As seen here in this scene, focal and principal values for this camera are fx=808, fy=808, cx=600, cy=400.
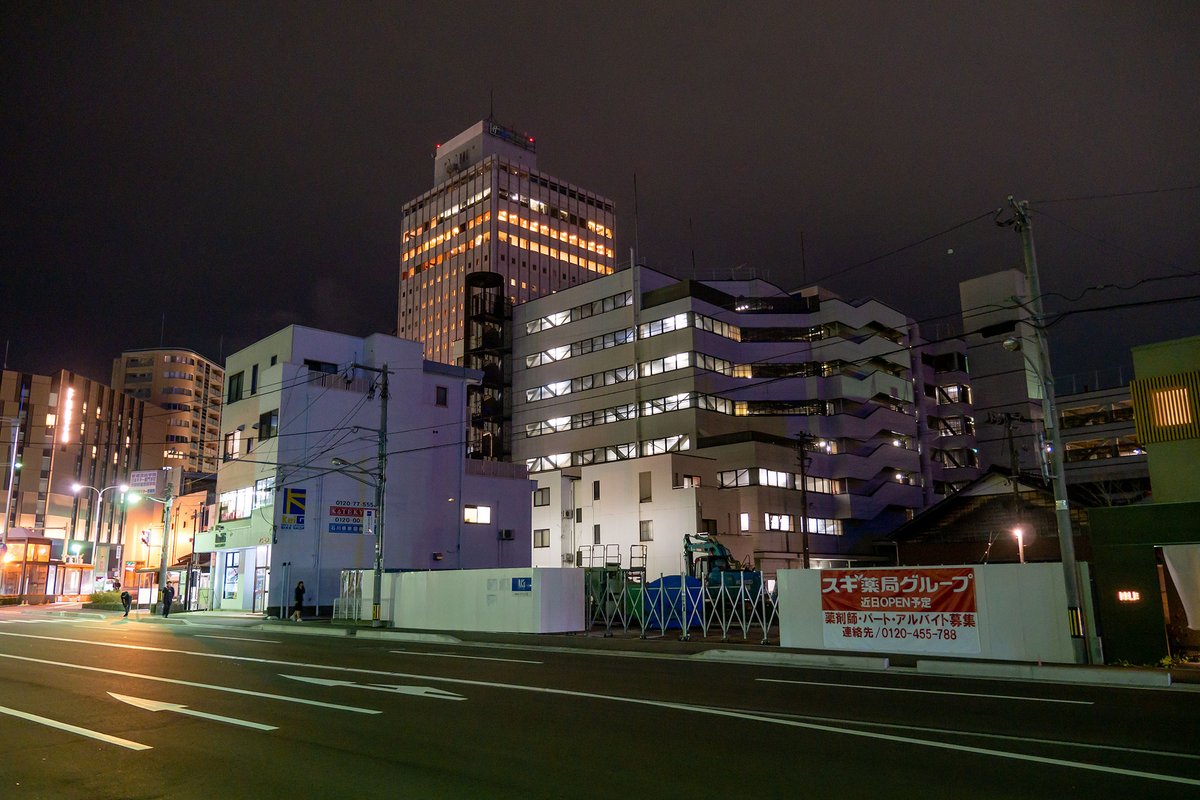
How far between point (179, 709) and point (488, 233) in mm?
136649

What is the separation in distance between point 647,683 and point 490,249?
132 m

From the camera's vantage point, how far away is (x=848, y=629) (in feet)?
71.9

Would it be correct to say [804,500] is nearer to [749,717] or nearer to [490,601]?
[490,601]

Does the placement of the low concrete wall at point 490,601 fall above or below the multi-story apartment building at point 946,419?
below

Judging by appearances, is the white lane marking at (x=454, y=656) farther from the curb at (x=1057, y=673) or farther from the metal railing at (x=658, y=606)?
the curb at (x=1057, y=673)

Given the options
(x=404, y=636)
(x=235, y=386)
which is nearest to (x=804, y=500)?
(x=404, y=636)

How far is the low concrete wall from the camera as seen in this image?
2859 cm

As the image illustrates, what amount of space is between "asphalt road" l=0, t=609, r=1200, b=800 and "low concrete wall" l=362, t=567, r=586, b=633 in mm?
12339

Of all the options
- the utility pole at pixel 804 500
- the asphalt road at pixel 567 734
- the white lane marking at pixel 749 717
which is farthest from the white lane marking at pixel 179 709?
the utility pole at pixel 804 500

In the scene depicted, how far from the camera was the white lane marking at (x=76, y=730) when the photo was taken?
28.2 feet

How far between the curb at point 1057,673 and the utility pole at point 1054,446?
4.02ft

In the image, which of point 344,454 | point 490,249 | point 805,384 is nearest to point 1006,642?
point 344,454

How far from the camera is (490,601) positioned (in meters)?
30.1

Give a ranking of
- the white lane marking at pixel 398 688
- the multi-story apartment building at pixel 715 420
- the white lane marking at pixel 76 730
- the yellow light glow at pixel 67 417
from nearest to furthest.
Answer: the white lane marking at pixel 76 730 → the white lane marking at pixel 398 688 → the multi-story apartment building at pixel 715 420 → the yellow light glow at pixel 67 417
